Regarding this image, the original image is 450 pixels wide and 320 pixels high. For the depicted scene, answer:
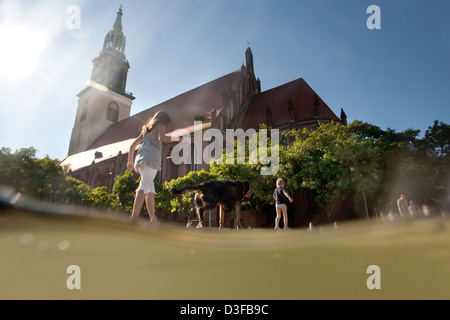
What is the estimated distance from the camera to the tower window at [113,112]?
146ft

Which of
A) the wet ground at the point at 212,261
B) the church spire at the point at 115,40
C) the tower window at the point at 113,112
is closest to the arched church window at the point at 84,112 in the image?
the tower window at the point at 113,112

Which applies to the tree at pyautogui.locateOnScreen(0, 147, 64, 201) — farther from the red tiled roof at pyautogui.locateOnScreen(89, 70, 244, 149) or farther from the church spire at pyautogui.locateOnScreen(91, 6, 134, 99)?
the church spire at pyautogui.locateOnScreen(91, 6, 134, 99)

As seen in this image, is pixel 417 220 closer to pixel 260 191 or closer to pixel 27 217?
pixel 27 217

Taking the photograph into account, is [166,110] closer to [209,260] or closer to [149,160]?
[149,160]

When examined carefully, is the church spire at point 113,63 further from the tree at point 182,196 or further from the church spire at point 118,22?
the tree at point 182,196

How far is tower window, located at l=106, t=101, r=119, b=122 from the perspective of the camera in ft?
146

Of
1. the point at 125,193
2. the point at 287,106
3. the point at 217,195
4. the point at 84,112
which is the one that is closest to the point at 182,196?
the point at 125,193

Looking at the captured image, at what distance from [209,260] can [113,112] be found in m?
48.5

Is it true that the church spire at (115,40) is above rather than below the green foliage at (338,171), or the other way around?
above

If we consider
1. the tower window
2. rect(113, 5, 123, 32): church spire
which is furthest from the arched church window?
rect(113, 5, 123, 32): church spire

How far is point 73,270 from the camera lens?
1.18m

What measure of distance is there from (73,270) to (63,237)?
0.15m

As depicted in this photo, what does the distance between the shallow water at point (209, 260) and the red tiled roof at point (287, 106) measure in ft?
78.9

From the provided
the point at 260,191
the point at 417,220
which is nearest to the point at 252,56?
the point at 260,191
